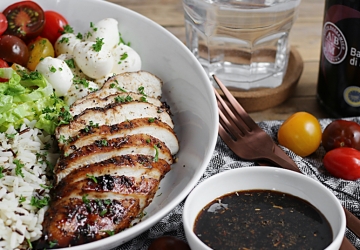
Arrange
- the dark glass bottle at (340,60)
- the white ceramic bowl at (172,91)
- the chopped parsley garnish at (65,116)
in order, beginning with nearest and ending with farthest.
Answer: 1. the white ceramic bowl at (172,91)
2. the chopped parsley garnish at (65,116)
3. the dark glass bottle at (340,60)

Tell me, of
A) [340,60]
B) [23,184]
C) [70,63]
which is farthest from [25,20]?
[340,60]

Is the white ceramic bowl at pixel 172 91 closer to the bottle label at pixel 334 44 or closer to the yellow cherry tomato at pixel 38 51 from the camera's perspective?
the yellow cherry tomato at pixel 38 51

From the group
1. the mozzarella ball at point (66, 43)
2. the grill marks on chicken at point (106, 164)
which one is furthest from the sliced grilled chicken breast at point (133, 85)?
the mozzarella ball at point (66, 43)

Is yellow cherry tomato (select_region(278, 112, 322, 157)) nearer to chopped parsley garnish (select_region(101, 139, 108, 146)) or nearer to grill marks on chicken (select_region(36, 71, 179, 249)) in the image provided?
grill marks on chicken (select_region(36, 71, 179, 249))

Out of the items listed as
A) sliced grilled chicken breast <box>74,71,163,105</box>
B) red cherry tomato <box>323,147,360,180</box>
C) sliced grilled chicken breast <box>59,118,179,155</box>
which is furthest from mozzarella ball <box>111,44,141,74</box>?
red cherry tomato <box>323,147,360,180</box>

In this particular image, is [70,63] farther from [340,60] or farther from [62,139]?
[340,60]
